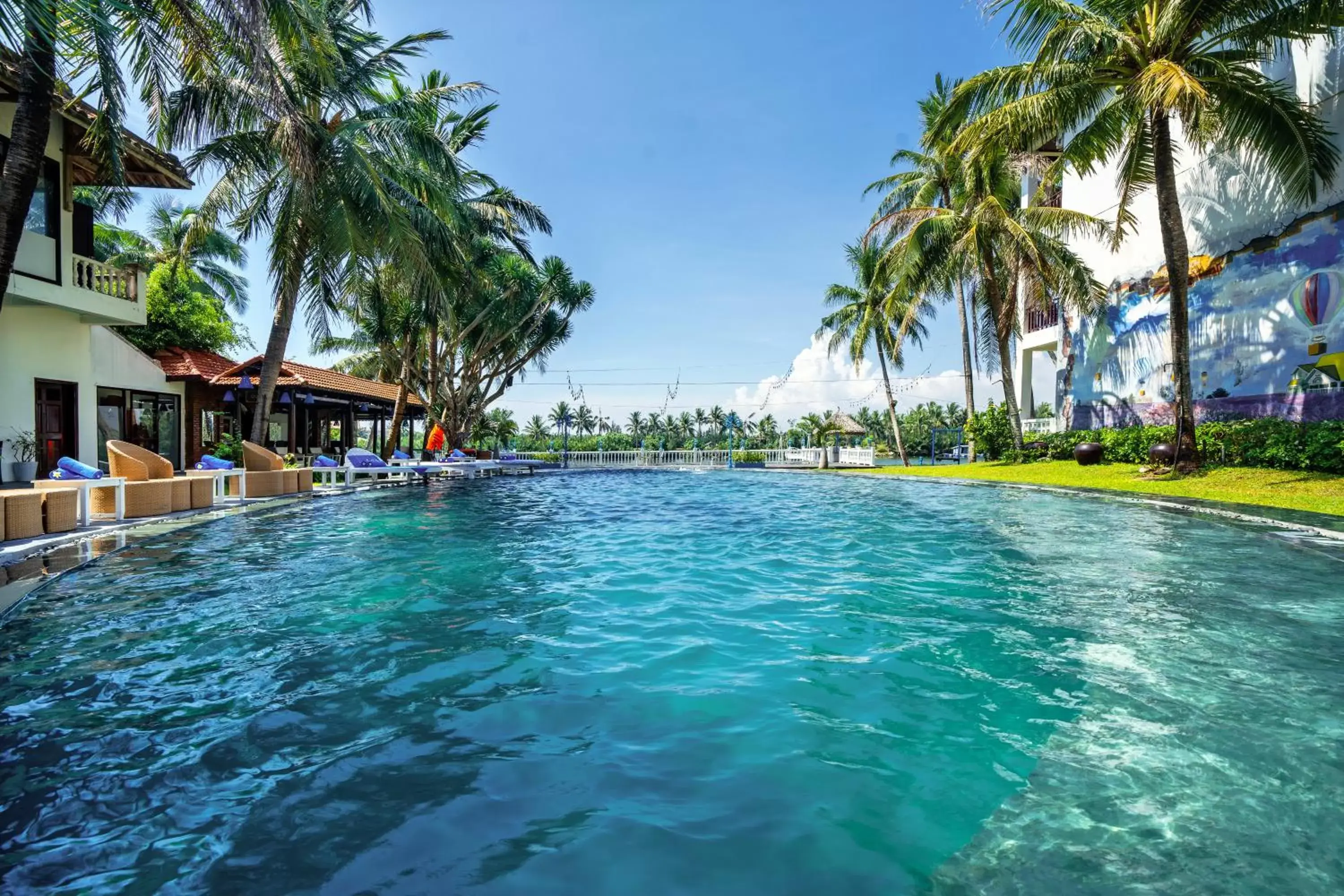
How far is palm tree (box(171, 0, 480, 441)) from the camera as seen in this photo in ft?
37.5

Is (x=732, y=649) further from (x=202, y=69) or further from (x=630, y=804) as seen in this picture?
(x=202, y=69)

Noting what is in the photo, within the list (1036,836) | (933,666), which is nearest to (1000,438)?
(933,666)

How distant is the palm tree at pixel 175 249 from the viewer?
2439cm

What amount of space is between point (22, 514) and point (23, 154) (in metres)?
3.62

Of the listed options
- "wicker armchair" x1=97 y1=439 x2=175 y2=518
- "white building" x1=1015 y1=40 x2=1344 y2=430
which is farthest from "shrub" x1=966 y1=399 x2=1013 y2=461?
"wicker armchair" x1=97 y1=439 x2=175 y2=518

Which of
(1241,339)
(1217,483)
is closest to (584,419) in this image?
(1241,339)

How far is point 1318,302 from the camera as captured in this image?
41.7 ft

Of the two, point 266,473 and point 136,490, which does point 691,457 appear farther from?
point 136,490

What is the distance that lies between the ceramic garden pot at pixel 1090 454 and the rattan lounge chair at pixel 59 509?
19752 millimetres

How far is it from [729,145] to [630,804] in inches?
745

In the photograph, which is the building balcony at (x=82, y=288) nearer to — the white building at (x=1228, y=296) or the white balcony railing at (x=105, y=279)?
the white balcony railing at (x=105, y=279)

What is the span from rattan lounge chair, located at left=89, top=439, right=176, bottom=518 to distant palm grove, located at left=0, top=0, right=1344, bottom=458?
3.23 m

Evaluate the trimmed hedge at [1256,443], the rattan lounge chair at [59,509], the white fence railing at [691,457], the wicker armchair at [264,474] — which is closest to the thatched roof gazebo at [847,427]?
the white fence railing at [691,457]

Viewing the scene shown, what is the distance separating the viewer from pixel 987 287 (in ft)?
62.5
